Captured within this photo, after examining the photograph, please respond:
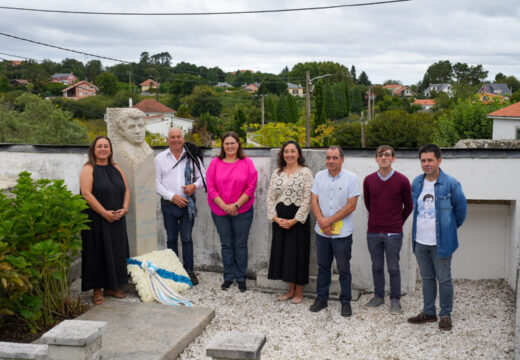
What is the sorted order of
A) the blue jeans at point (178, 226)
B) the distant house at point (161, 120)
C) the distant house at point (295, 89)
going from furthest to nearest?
1. the distant house at point (295, 89)
2. the distant house at point (161, 120)
3. the blue jeans at point (178, 226)

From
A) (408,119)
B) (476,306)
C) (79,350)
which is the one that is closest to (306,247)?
(476,306)

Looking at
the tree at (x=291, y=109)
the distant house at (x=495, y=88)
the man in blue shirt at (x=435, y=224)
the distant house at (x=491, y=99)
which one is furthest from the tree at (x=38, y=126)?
the distant house at (x=495, y=88)

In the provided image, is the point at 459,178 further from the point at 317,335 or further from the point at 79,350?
the point at 79,350

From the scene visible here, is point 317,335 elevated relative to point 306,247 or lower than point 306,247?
lower

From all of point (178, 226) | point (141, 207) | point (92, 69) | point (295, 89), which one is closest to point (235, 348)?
point (141, 207)

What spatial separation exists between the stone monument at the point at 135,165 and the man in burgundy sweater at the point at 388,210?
251 centimetres

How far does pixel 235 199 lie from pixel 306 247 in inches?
37.9

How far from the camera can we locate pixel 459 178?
5480mm

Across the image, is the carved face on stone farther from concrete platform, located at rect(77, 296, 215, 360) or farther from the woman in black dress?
concrete platform, located at rect(77, 296, 215, 360)

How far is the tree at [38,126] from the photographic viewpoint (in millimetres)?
30359

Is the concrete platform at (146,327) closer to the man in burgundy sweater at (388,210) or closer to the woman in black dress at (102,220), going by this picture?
the woman in black dress at (102,220)

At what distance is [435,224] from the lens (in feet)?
14.2

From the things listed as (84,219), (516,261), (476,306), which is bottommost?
(476,306)

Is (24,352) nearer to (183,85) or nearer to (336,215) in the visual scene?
(336,215)
